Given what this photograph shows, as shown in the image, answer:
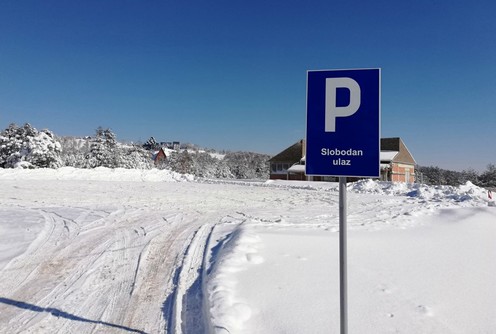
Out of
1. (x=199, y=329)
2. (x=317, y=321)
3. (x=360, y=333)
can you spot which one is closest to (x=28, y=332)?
(x=199, y=329)

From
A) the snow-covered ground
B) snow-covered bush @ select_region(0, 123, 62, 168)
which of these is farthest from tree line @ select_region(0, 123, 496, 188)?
the snow-covered ground

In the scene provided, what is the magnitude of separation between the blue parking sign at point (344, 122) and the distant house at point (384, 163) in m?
37.6

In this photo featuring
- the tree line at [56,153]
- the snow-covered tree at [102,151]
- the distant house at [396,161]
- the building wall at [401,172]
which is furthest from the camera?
the snow-covered tree at [102,151]

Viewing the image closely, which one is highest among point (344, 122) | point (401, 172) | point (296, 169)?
point (296, 169)

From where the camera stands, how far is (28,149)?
44.4 m

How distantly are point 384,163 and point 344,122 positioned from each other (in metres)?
40.0

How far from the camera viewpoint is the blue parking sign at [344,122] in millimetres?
2525

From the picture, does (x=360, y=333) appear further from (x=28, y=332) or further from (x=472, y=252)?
(x=472, y=252)

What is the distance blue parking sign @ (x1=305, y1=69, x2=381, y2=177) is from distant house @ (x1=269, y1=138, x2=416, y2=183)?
37598 mm

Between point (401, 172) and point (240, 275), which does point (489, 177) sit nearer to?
point (401, 172)

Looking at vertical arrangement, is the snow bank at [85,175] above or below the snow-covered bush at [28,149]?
below

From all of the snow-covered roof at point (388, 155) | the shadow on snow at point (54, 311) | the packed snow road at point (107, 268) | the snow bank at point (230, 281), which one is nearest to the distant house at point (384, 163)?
the snow-covered roof at point (388, 155)

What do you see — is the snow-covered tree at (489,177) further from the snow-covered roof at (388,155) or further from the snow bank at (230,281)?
the snow bank at (230,281)

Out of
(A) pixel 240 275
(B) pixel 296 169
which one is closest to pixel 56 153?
(B) pixel 296 169
